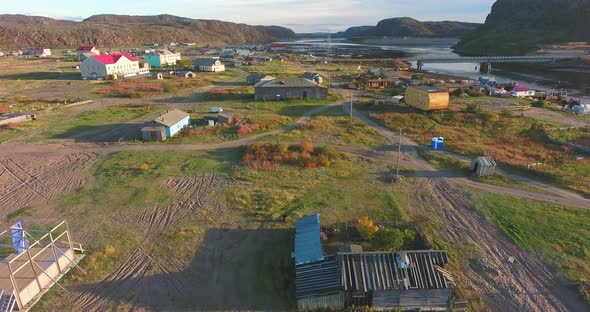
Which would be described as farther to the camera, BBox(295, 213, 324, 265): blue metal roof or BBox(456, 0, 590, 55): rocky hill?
BBox(456, 0, 590, 55): rocky hill

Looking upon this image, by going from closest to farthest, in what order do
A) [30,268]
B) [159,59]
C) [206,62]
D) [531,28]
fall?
[30,268] < [206,62] < [159,59] < [531,28]

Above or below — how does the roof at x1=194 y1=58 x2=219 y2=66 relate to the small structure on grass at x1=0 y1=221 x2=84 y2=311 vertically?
above

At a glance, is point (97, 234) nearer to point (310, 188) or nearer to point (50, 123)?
point (310, 188)

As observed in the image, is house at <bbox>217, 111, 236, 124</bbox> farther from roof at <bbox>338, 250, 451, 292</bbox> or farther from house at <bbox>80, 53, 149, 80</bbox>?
house at <bbox>80, 53, 149, 80</bbox>

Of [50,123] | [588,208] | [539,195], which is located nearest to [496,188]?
[539,195]

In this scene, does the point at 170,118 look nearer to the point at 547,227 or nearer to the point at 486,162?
the point at 486,162

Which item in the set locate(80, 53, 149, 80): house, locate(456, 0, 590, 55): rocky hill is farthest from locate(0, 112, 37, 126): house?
locate(456, 0, 590, 55): rocky hill

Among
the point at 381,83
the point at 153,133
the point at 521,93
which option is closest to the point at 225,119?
the point at 153,133
